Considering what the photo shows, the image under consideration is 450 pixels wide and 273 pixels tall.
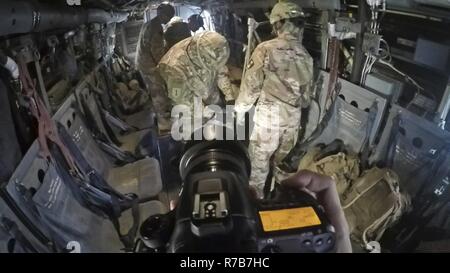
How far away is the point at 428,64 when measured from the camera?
55.0 inches

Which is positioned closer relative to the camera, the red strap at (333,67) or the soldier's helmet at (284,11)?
the soldier's helmet at (284,11)

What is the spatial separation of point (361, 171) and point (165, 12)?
1.30 metres

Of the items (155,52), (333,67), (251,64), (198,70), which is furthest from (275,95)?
(155,52)

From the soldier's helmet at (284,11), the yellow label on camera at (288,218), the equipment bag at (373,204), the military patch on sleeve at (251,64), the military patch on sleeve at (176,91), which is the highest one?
the soldier's helmet at (284,11)

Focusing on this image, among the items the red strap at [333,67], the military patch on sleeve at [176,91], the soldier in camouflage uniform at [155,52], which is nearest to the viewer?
the red strap at [333,67]

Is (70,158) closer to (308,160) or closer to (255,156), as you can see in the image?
(255,156)

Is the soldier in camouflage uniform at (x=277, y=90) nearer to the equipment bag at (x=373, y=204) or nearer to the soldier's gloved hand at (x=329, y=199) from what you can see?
the equipment bag at (x=373, y=204)

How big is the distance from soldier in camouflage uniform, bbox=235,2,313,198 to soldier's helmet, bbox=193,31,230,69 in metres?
0.22

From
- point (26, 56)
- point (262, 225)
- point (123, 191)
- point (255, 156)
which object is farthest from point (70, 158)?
point (262, 225)

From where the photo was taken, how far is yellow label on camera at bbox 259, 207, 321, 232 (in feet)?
1.77

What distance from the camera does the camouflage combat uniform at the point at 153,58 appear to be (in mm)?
1865

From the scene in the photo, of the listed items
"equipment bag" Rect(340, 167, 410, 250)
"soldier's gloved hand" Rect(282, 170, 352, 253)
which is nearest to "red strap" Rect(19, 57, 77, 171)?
"soldier's gloved hand" Rect(282, 170, 352, 253)

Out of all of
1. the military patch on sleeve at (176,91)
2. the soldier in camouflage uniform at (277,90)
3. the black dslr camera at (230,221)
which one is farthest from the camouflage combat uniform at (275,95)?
the black dslr camera at (230,221)
